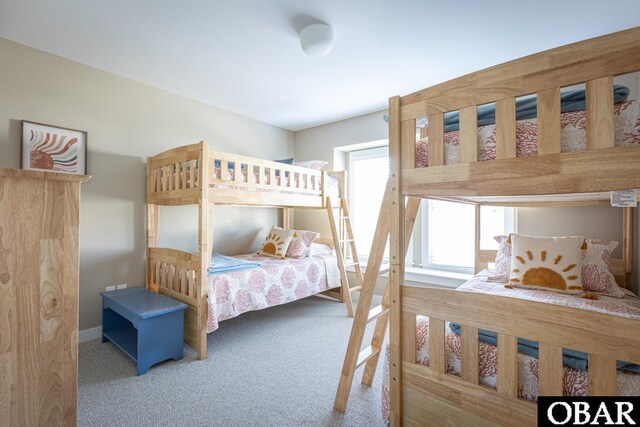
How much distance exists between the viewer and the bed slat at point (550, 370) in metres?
1.01

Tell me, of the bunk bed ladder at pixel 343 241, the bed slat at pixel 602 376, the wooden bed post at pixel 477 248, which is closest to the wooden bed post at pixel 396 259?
the bed slat at pixel 602 376

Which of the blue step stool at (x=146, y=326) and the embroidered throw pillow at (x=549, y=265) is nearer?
the embroidered throw pillow at (x=549, y=265)

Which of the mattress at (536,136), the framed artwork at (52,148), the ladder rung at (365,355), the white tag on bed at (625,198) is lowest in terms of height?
the ladder rung at (365,355)

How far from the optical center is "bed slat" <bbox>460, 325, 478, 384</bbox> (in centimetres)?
117

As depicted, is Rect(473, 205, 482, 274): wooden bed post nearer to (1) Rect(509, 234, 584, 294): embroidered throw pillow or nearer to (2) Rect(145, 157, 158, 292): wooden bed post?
(1) Rect(509, 234, 584, 294): embroidered throw pillow

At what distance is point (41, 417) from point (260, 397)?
45.9 inches

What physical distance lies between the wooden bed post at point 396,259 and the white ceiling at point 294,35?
1052 millimetres

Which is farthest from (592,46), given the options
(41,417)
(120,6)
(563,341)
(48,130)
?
(48,130)

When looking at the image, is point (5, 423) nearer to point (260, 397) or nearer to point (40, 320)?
point (40, 320)

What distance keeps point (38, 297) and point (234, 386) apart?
1401mm

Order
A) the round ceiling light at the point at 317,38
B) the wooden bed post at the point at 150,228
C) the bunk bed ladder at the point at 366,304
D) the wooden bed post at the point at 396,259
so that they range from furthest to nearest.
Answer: the wooden bed post at the point at 150,228, the round ceiling light at the point at 317,38, the bunk bed ladder at the point at 366,304, the wooden bed post at the point at 396,259

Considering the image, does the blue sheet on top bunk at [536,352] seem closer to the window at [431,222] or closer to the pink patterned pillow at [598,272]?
the pink patterned pillow at [598,272]

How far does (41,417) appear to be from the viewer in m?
0.91

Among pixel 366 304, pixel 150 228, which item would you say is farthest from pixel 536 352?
pixel 150 228
